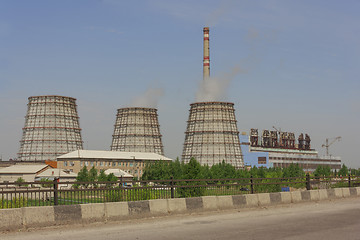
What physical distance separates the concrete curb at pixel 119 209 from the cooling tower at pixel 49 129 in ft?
530

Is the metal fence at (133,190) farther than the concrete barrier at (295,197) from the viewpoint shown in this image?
No

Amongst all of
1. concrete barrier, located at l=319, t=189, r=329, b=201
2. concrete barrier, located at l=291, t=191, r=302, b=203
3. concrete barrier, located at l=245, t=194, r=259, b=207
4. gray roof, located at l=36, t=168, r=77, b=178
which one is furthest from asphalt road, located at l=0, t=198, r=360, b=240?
gray roof, located at l=36, t=168, r=77, b=178

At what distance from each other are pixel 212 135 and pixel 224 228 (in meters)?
167

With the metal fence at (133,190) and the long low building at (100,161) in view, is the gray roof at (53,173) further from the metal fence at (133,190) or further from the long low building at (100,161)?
the metal fence at (133,190)

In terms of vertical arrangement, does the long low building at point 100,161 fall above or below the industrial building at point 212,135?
below

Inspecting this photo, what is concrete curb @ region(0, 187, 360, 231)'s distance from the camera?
14.9 meters

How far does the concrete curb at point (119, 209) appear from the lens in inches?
585

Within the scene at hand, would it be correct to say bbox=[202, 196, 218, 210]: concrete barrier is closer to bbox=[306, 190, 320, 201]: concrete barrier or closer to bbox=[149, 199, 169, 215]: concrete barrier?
bbox=[149, 199, 169, 215]: concrete barrier

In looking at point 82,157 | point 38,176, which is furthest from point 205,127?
point 38,176

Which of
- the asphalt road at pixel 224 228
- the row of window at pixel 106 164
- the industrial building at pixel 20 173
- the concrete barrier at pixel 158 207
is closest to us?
the asphalt road at pixel 224 228

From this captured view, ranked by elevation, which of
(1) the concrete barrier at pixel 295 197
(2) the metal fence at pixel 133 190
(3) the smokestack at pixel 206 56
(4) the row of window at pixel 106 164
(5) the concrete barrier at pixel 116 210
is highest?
(3) the smokestack at pixel 206 56

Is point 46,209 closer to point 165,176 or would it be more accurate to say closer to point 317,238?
point 317,238

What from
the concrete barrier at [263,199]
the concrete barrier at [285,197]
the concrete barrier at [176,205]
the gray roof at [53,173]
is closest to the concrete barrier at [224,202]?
the concrete barrier at [176,205]

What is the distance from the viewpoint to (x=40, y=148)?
17750cm
